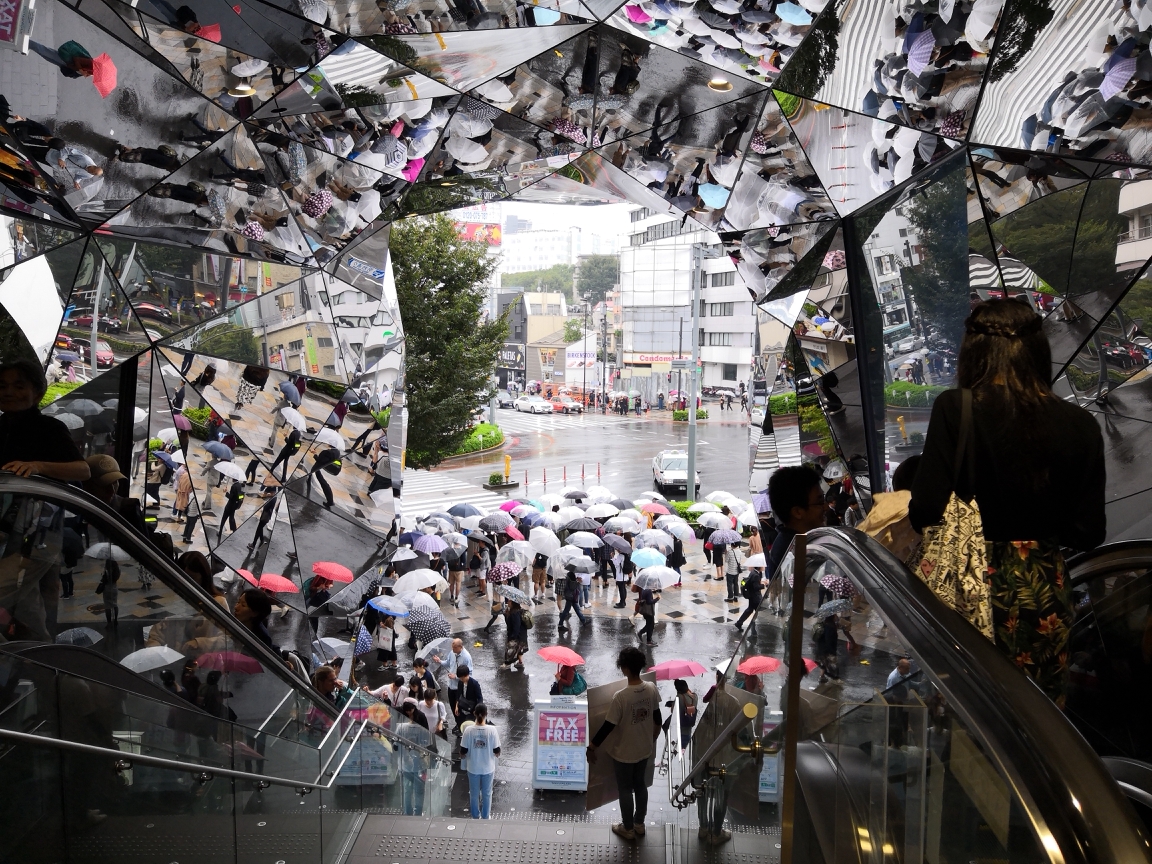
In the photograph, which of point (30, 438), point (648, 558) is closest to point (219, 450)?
point (30, 438)

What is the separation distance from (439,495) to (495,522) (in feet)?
28.8

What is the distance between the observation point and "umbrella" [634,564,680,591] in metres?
15.5

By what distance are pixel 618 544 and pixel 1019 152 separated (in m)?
12.8

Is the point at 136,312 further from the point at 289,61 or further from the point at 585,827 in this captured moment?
the point at 585,827

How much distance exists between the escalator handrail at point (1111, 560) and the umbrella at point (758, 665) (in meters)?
1.36

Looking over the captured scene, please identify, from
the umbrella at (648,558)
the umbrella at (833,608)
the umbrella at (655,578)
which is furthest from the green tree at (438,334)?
the umbrella at (833,608)

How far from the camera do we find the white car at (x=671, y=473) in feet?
89.0

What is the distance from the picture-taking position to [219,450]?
32.7 feet

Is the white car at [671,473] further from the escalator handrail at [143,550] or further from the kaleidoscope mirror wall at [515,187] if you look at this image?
the escalator handrail at [143,550]

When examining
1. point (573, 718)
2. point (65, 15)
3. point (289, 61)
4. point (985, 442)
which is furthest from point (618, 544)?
point (985, 442)

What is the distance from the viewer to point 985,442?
2463 millimetres

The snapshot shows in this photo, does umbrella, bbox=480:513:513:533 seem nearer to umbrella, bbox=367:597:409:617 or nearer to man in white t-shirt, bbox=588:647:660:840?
umbrella, bbox=367:597:409:617

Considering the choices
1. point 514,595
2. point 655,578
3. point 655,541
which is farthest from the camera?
point 655,541

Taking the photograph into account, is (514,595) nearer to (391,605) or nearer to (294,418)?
(391,605)
